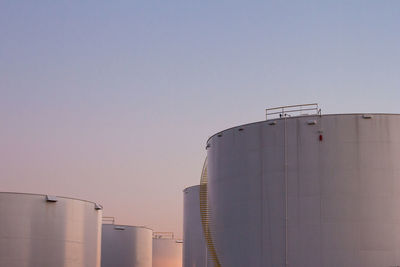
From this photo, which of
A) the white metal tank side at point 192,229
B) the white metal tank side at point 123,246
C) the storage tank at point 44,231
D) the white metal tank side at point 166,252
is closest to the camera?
the storage tank at point 44,231

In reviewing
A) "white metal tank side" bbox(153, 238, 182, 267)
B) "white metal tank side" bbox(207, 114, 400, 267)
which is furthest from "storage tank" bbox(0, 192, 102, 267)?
"white metal tank side" bbox(153, 238, 182, 267)

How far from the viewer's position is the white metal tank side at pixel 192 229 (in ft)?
146

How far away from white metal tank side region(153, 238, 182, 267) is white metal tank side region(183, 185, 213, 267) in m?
22.5

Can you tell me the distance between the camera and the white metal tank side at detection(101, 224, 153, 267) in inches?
2181

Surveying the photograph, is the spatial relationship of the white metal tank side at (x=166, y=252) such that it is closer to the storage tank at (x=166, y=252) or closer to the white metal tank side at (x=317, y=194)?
the storage tank at (x=166, y=252)

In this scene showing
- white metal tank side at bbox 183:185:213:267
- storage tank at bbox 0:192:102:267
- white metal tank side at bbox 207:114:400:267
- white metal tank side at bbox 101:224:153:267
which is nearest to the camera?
white metal tank side at bbox 207:114:400:267

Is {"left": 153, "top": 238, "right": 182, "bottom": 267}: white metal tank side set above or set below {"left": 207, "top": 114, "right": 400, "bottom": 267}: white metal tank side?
below

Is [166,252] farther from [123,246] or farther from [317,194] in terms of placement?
[317,194]

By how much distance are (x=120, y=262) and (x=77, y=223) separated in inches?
712

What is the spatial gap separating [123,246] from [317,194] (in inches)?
1276

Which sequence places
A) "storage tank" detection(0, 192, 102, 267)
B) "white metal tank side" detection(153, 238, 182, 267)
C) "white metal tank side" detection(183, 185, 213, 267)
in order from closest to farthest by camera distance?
"storage tank" detection(0, 192, 102, 267) < "white metal tank side" detection(183, 185, 213, 267) < "white metal tank side" detection(153, 238, 182, 267)

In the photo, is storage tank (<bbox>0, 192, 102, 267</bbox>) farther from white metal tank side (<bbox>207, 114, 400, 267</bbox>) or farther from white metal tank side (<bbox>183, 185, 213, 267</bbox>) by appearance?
white metal tank side (<bbox>207, 114, 400, 267</bbox>)

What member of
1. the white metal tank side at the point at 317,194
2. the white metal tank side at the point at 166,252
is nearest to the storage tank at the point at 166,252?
the white metal tank side at the point at 166,252

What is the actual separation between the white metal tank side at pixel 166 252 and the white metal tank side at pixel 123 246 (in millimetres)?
9993
